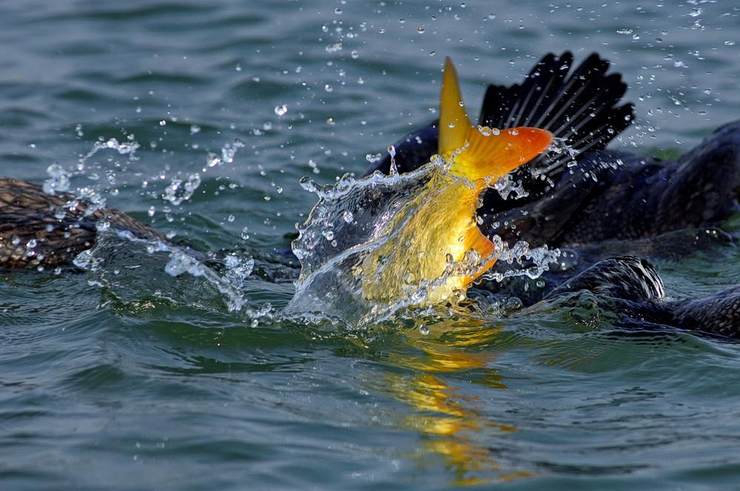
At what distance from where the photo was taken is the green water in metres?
4.41

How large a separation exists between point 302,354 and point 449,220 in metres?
0.92

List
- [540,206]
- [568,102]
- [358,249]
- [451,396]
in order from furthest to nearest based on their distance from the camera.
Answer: [540,206] → [568,102] → [358,249] → [451,396]

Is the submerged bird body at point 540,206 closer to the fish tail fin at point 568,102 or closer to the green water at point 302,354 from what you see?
the fish tail fin at point 568,102

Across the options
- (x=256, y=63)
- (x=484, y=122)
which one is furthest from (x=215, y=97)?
(x=484, y=122)

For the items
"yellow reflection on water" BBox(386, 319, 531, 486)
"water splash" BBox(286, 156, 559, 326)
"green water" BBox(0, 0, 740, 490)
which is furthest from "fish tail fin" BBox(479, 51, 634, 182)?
"yellow reflection on water" BBox(386, 319, 531, 486)

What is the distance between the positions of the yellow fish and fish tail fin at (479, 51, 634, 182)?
1779mm

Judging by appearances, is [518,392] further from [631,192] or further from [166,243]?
[631,192]

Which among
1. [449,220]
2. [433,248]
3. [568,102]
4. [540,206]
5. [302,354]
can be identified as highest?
[568,102]

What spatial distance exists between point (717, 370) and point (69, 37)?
8.33 meters

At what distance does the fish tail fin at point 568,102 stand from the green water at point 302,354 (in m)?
0.95

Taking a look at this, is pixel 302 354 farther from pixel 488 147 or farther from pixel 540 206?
pixel 540 206

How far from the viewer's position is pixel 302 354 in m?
5.57

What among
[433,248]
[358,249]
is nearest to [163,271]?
[358,249]

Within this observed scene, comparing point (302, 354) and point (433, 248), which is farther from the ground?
point (433, 248)
